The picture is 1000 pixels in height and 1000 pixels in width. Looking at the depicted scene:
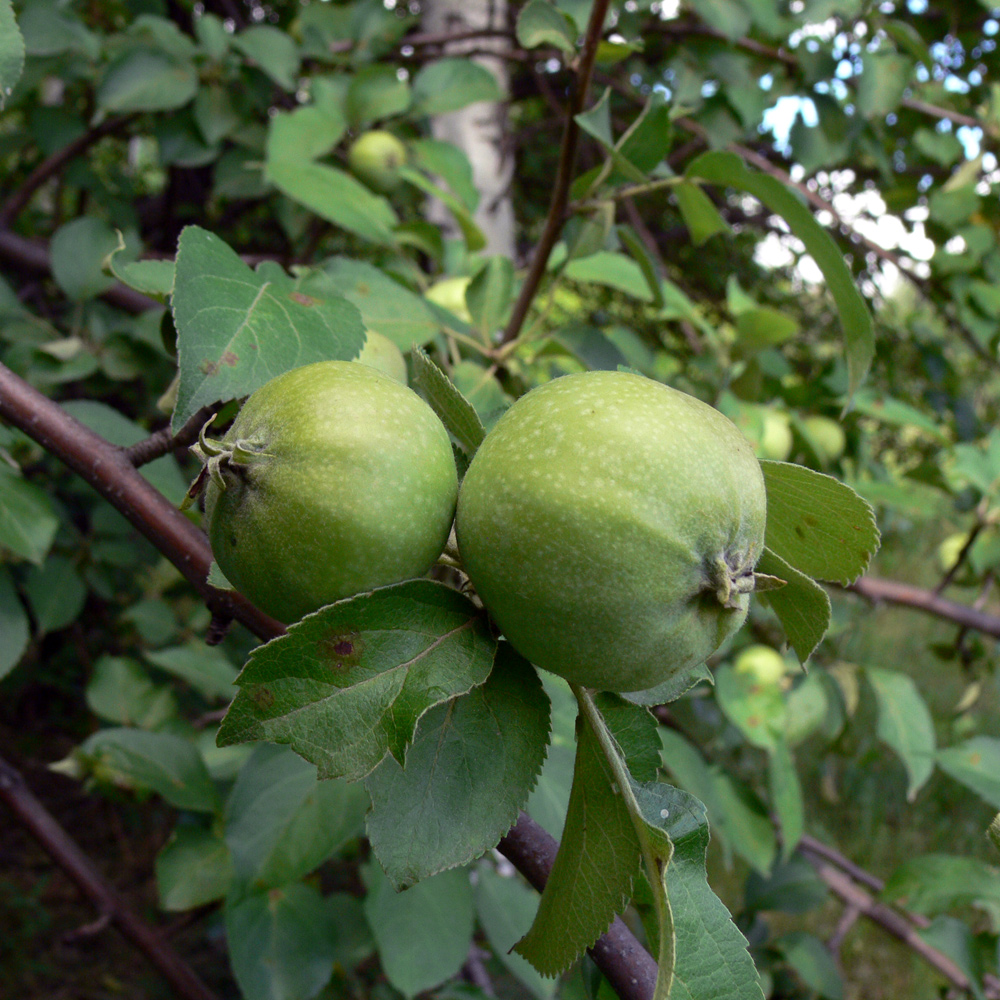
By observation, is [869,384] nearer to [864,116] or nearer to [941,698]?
[864,116]

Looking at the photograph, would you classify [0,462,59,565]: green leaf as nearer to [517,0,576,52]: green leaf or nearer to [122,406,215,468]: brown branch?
[122,406,215,468]: brown branch

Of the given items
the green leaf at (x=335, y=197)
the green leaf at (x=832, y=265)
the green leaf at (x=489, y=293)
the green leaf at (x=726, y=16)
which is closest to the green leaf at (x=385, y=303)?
the green leaf at (x=489, y=293)

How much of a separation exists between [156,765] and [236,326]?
108cm

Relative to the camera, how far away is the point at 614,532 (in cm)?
53

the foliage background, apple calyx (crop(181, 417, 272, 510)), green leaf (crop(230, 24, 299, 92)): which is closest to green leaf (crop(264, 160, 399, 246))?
the foliage background

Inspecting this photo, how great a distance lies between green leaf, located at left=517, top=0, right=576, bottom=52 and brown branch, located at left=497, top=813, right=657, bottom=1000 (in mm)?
992

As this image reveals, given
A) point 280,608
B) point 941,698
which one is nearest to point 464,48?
point 280,608

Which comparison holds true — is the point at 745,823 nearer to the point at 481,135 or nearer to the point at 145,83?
the point at 481,135

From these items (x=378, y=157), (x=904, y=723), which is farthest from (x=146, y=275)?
(x=904, y=723)

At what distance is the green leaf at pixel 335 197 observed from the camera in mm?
1435

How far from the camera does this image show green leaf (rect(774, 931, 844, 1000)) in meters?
1.90

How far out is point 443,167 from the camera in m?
1.84

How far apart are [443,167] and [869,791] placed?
121 inches

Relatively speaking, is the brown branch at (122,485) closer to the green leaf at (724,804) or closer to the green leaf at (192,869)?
the green leaf at (192,869)
